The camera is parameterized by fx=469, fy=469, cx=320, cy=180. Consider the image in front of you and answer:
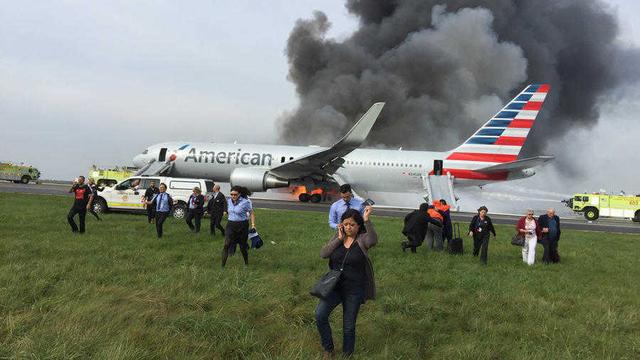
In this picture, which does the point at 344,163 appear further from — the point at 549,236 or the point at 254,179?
the point at 549,236

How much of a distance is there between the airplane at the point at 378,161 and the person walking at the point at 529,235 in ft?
61.8

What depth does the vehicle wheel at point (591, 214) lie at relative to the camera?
1314 inches

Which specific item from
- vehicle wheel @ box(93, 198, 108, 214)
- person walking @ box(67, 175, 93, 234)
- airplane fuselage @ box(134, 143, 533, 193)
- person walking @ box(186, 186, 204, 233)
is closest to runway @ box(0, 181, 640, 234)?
airplane fuselage @ box(134, 143, 533, 193)

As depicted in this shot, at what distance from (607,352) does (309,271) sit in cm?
551

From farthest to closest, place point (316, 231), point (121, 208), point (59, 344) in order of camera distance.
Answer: point (121, 208) < point (316, 231) < point (59, 344)

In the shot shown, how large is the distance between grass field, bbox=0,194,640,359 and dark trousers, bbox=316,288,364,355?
0.85ft

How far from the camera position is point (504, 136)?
108 ft

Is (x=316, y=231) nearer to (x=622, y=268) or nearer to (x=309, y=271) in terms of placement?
(x=309, y=271)

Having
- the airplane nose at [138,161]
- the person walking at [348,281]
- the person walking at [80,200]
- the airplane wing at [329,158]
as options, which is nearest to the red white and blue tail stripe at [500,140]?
the airplane wing at [329,158]

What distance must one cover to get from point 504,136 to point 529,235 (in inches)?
879

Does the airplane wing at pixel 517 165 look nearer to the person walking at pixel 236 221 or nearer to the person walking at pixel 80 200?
the person walking at pixel 236 221

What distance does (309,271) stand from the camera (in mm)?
9703

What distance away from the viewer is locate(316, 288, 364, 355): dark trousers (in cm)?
487

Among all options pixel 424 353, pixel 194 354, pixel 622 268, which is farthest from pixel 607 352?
pixel 622 268
